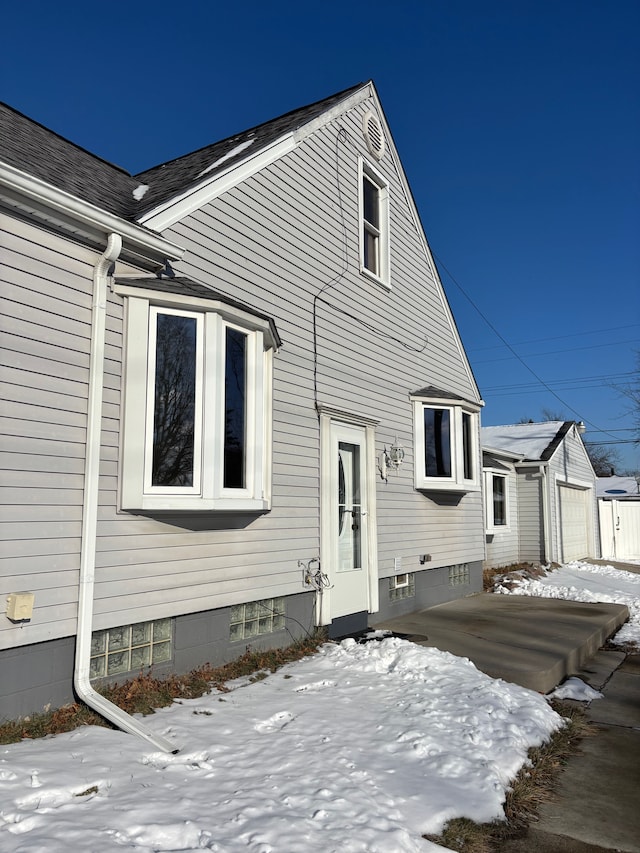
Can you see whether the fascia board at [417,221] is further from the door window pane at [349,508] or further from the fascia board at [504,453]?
the door window pane at [349,508]

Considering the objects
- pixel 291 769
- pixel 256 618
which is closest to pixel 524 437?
pixel 256 618

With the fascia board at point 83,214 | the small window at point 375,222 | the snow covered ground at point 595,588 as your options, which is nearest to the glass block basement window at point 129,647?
the fascia board at point 83,214

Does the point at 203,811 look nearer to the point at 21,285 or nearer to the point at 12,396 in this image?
the point at 12,396

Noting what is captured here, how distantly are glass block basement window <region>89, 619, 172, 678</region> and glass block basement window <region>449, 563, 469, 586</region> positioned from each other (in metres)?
6.16

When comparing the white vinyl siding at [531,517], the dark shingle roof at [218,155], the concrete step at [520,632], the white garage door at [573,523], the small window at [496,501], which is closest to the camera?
the concrete step at [520,632]

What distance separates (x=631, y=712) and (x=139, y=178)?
25.2ft

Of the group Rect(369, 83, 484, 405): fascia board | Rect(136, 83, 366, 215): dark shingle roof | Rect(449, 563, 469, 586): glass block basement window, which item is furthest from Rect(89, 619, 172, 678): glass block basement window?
Rect(369, 83, 484, 405): fascia board

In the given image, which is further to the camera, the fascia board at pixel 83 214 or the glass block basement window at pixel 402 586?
the glass block basement window at pixel 402 586

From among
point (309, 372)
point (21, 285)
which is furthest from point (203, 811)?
point (309, 372)

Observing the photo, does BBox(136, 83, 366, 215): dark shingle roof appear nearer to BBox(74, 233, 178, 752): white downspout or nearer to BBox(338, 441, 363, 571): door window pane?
BBox(74, 233, 178, 752): white downspout

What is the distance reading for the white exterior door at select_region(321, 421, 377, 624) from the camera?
7242mm

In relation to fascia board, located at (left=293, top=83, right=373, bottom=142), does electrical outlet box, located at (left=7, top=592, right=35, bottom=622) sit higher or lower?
lower

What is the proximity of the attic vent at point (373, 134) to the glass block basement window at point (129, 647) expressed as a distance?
709cm

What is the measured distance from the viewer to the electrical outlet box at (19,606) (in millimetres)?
4020
